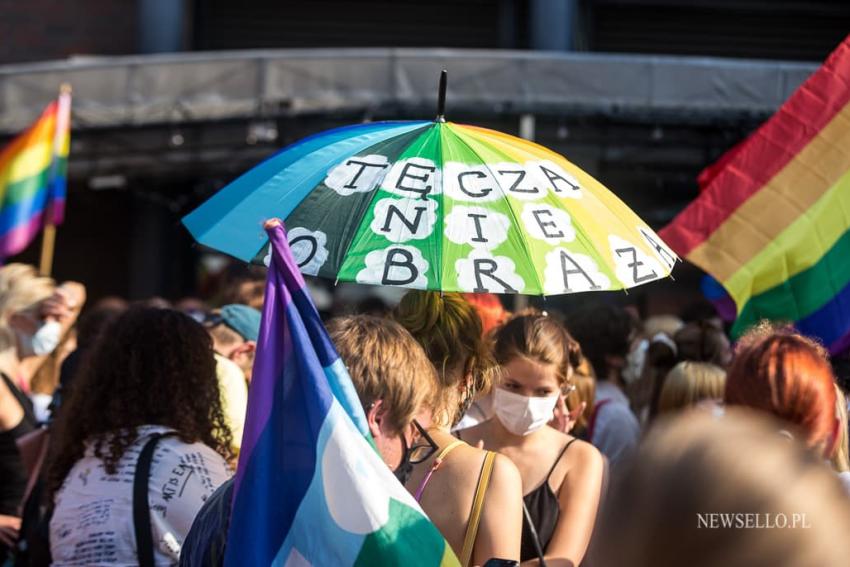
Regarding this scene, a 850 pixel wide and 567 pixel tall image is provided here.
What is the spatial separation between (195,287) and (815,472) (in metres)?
17.3

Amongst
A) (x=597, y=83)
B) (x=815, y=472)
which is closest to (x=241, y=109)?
(x=597, y=83)

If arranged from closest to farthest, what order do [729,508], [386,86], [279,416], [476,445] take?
[729,508]
[279,416]
[476,445]
[386,86]

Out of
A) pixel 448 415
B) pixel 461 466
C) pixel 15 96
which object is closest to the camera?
pixel 461 466

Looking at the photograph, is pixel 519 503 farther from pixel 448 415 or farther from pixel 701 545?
Answer: pixel 701 545

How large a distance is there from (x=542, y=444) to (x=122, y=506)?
4.33ft

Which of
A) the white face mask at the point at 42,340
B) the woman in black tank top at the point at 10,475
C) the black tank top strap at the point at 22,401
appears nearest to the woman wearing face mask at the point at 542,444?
the woman in black tank top at the point at 10,475

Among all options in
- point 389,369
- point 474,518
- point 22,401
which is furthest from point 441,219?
point 22,401

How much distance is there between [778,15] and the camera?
19.7 m

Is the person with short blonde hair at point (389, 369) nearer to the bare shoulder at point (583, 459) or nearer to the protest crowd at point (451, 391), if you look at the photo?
the protest crowd at point (451, 391)

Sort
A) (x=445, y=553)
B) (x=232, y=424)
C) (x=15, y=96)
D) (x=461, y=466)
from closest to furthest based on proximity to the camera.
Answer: (x=445, y=553) → (x=461, y=466) → (x=232, y=424) → (x=15, y=96)

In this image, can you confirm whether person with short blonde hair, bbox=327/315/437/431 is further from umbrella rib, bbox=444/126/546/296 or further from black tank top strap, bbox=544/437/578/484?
black tank top strap, bbox=544/437/578/484

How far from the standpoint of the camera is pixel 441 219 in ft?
11.4

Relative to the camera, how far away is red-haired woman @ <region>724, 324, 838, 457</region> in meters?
2.46

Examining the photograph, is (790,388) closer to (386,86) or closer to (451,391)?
(451,391)
